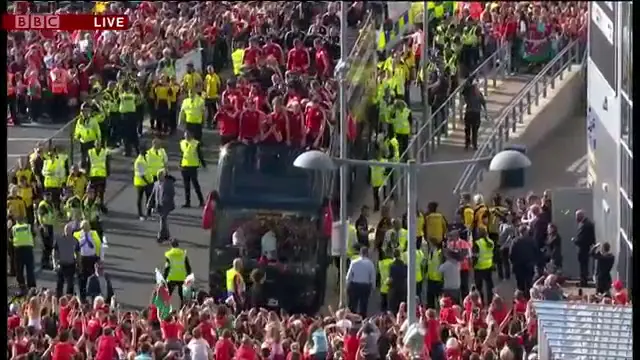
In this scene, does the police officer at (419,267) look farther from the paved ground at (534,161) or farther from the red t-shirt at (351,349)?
the red t-shirt at (351,349)

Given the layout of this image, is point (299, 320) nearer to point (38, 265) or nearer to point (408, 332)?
point (408, 332)

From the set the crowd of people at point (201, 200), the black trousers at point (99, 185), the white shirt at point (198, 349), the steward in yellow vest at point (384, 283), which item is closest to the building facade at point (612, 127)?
the crowd of people at point (201, 200)

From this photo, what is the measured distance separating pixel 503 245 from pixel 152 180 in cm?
464

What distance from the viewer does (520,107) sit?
124ft

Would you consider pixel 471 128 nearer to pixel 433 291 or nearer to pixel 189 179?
pixel 189 179

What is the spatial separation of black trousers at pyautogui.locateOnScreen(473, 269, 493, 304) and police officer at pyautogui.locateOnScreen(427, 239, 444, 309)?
57 centimetres

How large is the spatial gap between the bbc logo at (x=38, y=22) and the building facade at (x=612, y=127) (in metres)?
10.0

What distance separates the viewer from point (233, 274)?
2777cm

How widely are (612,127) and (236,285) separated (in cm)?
667

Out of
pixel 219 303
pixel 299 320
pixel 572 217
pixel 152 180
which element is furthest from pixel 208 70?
pixel 299 320

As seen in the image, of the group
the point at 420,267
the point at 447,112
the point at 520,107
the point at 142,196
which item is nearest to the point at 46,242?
the point at 142,196

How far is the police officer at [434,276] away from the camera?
1102 inches

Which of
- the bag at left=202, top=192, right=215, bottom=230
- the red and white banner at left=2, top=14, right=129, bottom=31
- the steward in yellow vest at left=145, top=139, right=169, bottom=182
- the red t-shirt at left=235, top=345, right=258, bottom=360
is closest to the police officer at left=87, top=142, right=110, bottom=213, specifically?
the steward in yellow vest at left=145, top=139, right=169, bottom=182

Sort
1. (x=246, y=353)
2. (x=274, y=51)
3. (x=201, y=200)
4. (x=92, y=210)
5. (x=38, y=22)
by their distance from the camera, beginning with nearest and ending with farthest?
(x=38, y=22) → (x=246, y=353) → (x=92, y=210) → (x=201, y=200) → (x=274, y=51)
